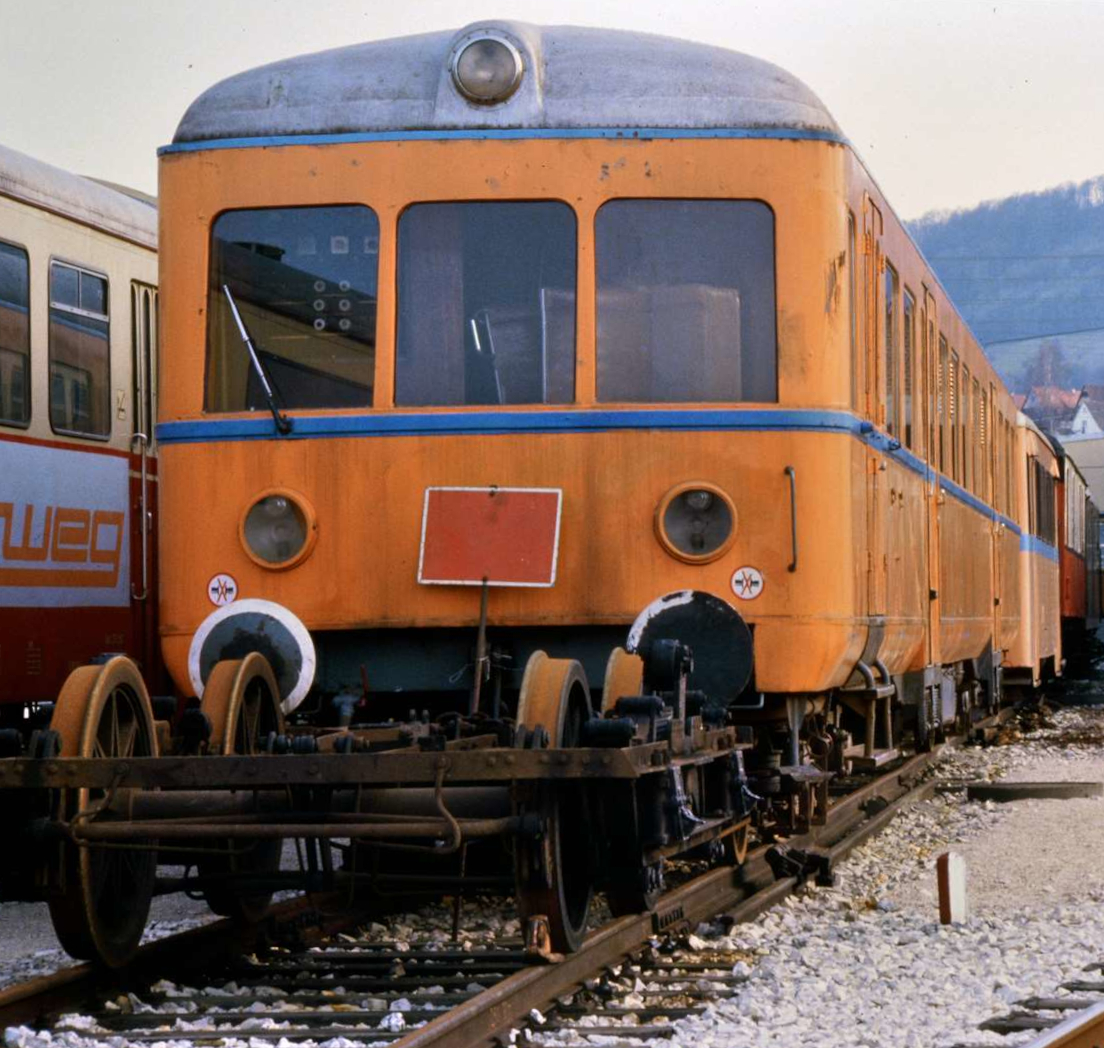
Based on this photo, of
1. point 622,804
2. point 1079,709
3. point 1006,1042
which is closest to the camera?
point 1006,1042

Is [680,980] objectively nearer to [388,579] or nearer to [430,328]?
[388,579]

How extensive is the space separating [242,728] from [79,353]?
15.8 ft

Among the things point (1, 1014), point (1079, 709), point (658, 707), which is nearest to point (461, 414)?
point (658, 707)

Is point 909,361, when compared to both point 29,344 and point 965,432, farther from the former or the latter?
point 29,344

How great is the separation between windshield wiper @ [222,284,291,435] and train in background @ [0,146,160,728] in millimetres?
2957

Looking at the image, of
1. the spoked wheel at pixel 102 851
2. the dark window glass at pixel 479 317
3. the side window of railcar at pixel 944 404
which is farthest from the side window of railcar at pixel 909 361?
the spoked wheel at pixel 102 851

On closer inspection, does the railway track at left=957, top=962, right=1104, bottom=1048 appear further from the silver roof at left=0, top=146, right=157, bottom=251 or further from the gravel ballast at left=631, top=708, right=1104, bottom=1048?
the silver roof at left=0, top=146, right=157, bottom=251

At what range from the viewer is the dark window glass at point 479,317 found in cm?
750

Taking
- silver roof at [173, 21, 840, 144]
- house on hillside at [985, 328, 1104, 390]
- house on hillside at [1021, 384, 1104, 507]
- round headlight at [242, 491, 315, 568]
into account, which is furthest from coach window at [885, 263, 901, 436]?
house on hillside at [985, 328, 1104, 390]

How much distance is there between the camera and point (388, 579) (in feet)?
24.5

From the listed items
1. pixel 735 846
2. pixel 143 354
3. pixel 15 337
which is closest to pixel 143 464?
pixel 143 354

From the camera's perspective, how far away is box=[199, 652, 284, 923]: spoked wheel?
6375 millimetres

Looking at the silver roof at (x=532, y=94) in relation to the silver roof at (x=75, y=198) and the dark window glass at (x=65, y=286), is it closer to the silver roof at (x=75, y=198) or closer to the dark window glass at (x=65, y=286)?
the silver roof at (x=75, y=198)

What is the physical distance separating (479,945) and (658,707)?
52.4 inches
